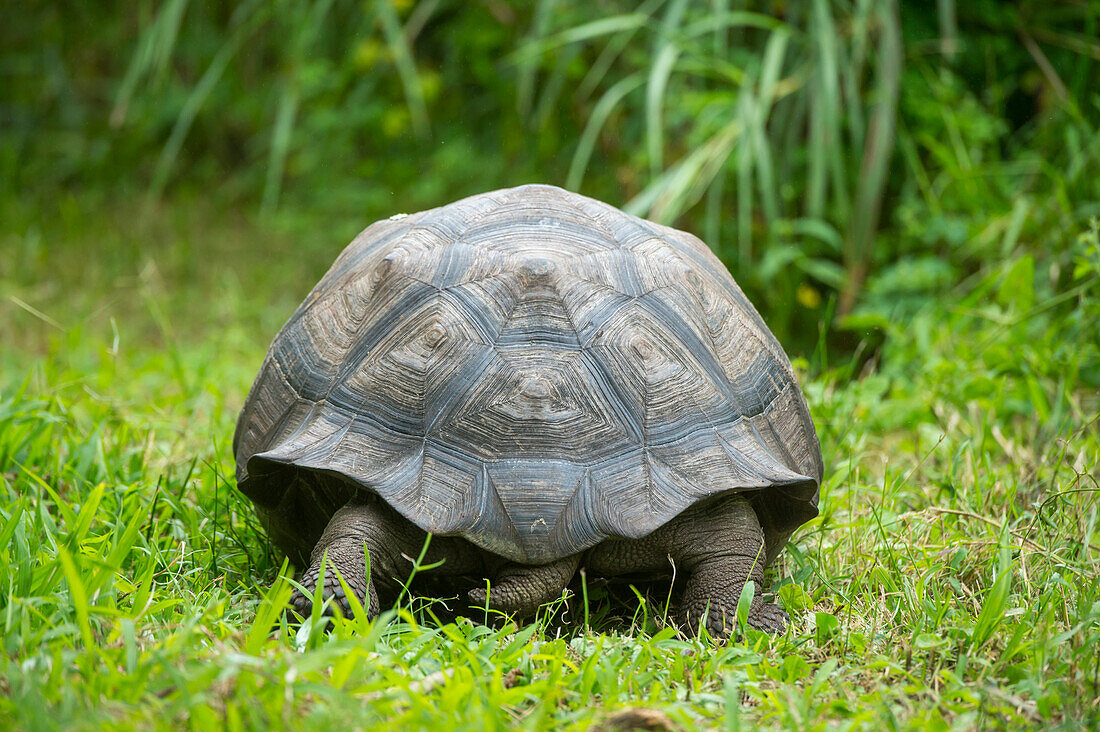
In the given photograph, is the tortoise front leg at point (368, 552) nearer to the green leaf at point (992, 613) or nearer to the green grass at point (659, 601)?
the green grass at point (659, 601)

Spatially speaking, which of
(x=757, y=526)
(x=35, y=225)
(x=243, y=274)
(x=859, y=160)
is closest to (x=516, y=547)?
(x=757, y=526)

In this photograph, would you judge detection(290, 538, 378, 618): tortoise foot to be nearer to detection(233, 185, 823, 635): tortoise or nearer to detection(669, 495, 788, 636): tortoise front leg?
detection(233, 185, 823, 635): tortoise

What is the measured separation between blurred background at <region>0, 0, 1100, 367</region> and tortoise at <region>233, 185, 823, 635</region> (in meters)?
1.02

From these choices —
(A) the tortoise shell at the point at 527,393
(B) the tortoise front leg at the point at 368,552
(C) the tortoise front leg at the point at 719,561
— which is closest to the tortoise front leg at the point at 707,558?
(C) the tortoise front leg at the point at 719,561

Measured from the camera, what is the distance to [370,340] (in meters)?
2.18

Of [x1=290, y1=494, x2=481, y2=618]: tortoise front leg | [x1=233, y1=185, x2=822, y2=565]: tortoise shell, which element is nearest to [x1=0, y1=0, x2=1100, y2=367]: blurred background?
[x1=233, y1=185, x2=822, y2=565]: tortoise shell

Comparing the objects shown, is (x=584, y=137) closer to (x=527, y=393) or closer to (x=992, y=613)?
(x=527, y=393)

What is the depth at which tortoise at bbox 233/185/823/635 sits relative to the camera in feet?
6.37

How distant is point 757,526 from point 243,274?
477 centimetres

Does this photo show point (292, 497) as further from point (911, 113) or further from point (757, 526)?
point (911, 113)

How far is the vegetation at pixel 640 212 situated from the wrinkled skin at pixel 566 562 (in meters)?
0.08

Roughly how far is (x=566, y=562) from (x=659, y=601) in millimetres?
372

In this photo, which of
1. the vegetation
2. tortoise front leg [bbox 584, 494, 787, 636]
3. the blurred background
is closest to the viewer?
the vegetation

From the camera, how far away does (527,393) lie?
6.53ft
